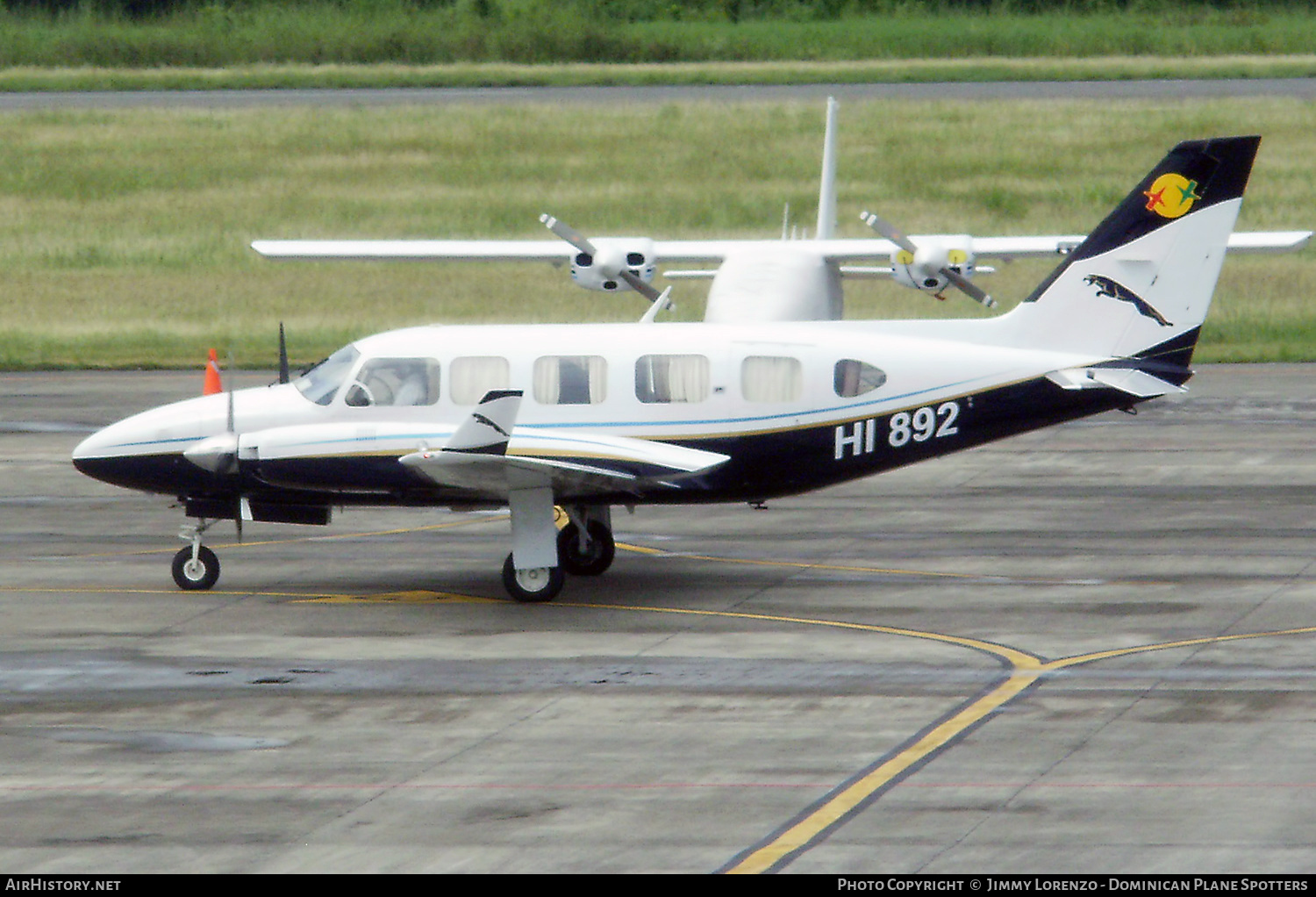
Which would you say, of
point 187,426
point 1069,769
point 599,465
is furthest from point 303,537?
point 1069,769

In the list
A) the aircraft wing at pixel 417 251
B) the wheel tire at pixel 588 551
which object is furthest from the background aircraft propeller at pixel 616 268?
the wheel tire at pixel 588 551

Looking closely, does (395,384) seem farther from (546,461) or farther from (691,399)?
(691,399)

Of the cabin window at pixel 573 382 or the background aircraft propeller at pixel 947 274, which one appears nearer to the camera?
the cabin window at pixel 573 382

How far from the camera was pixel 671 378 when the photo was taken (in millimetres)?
18672

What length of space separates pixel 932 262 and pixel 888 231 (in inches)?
116

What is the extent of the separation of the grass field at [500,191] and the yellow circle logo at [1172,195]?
86.8 feet

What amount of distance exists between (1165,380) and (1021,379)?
154 cm

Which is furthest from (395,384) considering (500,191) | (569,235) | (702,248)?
(500,191)

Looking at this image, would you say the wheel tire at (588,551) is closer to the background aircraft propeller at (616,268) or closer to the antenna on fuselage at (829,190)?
the background aircraft propeller at (616,268)

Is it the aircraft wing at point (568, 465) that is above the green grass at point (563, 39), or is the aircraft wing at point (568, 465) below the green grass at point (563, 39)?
below

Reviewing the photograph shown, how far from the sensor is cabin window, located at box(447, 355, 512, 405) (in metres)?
18.7

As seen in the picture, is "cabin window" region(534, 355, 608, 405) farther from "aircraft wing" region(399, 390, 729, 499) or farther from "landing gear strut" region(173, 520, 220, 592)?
"landing gear strut" region(173, 520, 220, 592)

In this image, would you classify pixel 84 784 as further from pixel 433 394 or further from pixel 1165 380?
pixel 1165 380

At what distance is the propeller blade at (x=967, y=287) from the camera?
24.2m
